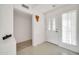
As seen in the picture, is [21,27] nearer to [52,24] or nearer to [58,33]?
[52,24]

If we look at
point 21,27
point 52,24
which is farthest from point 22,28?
point 52,24

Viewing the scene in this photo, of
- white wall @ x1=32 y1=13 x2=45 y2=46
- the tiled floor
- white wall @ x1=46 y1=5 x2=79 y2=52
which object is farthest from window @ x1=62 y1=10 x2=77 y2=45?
white wall @ x1=32 y1=13 x2=45 y2=46

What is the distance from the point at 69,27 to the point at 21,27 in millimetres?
2415

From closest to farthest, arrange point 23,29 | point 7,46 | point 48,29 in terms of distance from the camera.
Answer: point 7,46
point 48,29
point 23,29

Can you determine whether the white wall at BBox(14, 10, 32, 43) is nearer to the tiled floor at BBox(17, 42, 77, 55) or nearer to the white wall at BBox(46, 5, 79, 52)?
the tiled floor at BBox(17, 42, 77, 55)

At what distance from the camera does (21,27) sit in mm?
3262

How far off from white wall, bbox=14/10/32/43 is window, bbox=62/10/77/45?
1991 millimetres

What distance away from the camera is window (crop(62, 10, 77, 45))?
198 cm

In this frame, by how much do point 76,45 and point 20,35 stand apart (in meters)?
2.65

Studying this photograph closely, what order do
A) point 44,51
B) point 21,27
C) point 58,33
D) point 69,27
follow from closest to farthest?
1. point 44,51
2. point 69,27
3. point 58,33
4. point 21,27
